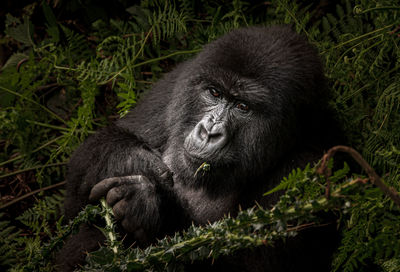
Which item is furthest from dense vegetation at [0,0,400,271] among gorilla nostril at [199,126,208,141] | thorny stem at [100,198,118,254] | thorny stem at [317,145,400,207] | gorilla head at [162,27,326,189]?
gorilla nostril at [199,126,208,141]

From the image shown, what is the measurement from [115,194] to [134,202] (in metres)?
0.12

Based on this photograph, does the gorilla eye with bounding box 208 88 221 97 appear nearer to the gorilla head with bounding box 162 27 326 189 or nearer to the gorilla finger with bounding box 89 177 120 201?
the gorilla head with bounding box 162 27 326 189

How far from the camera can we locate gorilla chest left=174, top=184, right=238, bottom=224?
9.89ft

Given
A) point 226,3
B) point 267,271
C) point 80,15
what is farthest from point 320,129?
A: point 80,15

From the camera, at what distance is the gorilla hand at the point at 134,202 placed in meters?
2.73

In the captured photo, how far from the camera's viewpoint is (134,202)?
108 inches

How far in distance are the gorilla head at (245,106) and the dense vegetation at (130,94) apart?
299 mm

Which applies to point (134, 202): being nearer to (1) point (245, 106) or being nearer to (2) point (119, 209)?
(2) point (119, 209)

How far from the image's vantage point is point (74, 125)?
12.4 feet

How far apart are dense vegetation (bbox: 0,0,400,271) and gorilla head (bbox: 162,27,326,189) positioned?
30 centimetres

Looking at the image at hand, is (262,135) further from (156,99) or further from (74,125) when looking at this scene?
(74,125)

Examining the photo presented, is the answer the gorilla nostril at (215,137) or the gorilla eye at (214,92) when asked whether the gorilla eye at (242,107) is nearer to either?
the gorilla eye at (214,92)

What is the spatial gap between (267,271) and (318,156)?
2.57 feet

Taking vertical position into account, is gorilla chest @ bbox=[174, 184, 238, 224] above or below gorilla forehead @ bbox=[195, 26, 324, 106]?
below
